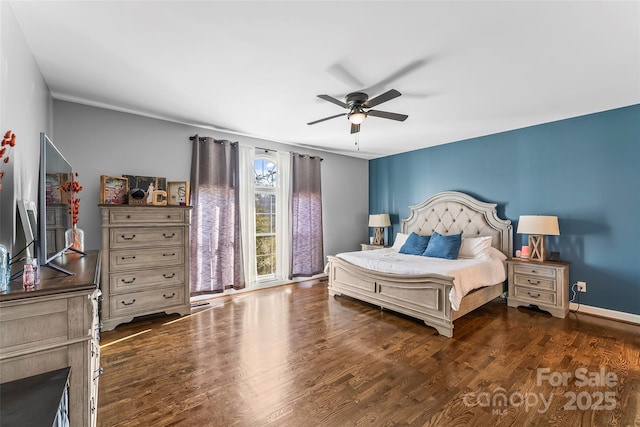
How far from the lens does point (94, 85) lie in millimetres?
2740

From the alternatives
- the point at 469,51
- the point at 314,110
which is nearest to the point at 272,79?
the point at 314,110

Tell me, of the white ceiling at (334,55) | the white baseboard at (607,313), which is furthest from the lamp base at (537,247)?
the white ceiling at (334,55)

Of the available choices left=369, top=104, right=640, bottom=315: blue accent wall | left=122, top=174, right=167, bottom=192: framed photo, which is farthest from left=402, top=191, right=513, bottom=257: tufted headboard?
left=122, top=174, right=167, bottom=192: framed photo

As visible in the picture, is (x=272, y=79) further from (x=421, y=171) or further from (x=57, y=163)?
(x=421, y=171)

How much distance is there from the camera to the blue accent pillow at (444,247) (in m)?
3.98

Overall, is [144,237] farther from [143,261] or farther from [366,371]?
[366,371]

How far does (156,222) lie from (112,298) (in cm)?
89

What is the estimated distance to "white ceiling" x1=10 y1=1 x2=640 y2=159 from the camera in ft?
5.68

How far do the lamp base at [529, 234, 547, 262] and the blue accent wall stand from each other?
0.81 feet

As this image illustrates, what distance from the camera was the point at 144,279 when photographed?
316 cm

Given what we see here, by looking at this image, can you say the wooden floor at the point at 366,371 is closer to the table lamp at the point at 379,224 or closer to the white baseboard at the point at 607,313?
the white baseboard at the point at 607,313

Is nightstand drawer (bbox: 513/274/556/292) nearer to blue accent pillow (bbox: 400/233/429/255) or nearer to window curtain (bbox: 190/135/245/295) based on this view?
blue accent pillow (bbox: 400/233/429/255)

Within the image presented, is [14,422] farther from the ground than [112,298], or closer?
farther from the ground

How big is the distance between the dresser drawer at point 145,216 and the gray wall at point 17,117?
2.45 ft
